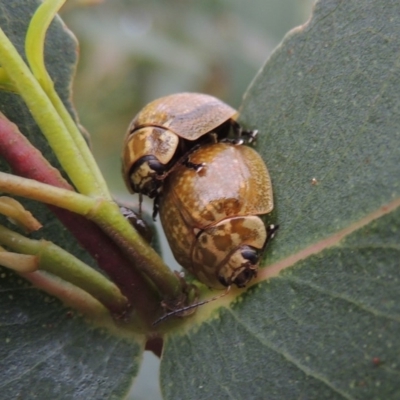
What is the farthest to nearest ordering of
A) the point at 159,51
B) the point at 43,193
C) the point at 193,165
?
the point at 159,51 < the point at 193,165 < the point at 43,193

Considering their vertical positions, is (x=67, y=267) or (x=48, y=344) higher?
(x=67, y=267)

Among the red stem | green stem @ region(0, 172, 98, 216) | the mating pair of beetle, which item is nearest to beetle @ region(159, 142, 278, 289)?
the mating pair of beetle

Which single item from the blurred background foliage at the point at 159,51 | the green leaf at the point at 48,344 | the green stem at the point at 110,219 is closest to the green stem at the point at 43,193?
the green stem at the point at 110,219

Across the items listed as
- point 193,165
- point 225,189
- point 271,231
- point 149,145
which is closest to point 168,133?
point 149,145

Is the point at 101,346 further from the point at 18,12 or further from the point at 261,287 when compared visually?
the point at 18,12

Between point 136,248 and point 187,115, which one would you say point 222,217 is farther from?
point 187,115

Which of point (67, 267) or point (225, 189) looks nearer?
point (67, 267)

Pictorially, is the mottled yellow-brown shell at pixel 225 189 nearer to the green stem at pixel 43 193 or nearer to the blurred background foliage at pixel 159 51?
the green stem at pixel 43 193
